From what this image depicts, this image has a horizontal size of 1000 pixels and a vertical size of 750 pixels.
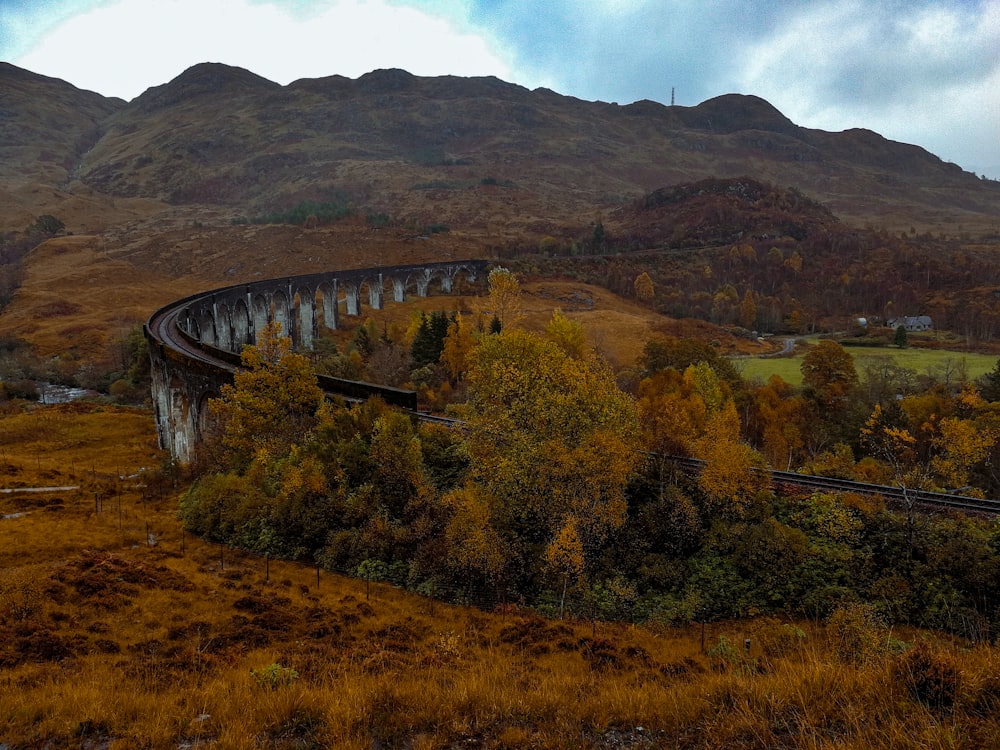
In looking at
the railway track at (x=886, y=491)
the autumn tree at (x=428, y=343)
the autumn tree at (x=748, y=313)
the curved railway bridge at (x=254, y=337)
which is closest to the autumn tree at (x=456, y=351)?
the autumn tree at (x=428, y=343)

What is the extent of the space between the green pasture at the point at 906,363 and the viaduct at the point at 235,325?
50.9m

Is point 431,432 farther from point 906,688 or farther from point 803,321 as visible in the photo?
point 803,321

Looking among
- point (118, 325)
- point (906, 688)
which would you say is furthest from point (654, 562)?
point (118, 325)

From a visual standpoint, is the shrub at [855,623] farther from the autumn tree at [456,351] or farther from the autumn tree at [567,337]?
the autumn tree at [456,351]

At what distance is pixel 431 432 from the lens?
1152 inches

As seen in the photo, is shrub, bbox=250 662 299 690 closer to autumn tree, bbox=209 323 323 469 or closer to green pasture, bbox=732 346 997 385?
autumn tree, bbox=209 323 323 469

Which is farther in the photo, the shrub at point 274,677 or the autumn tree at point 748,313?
the autumn tree at point 748,313

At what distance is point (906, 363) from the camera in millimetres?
71125

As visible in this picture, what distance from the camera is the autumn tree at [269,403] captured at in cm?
2856

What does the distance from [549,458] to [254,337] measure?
219ft

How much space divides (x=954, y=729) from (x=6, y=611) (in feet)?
64.6

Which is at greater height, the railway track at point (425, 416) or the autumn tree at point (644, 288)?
the autumn tree at point (644, 288)

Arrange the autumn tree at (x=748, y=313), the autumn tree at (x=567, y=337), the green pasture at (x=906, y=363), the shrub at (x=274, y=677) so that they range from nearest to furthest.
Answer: the shrub at (x=274, y=677)
the autumn tree at (x=567, y=337)
the green pasture at (x=906, y=363)
the autumn tree at (x=748, y=313)

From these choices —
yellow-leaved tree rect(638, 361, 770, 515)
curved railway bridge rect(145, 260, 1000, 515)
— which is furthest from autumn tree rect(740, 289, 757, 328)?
yellow-leaved tree rect(638, 361, 770, 515)
